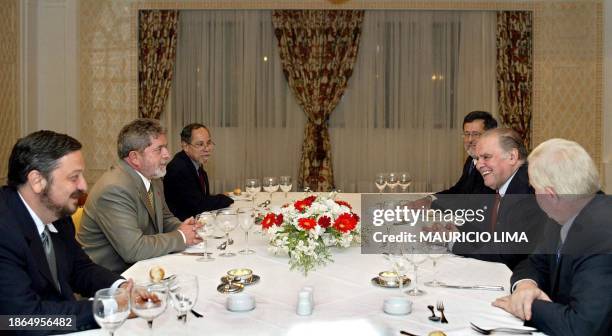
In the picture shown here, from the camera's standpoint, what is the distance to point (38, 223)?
2094 mm

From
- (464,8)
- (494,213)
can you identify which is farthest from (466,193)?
(464,8)

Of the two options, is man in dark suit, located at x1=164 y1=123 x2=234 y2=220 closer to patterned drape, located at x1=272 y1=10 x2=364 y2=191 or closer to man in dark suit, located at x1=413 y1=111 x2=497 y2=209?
man in dark suit, located at x1=413 y1=111 x2=497 y2=209

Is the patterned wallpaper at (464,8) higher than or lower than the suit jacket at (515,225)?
higher

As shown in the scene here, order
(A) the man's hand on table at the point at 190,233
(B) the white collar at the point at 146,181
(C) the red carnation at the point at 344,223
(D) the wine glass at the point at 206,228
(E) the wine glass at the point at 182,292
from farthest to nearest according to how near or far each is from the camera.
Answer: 1. (B) the white collar at the point at 146,181
2. (A) the man's hand on table at the point at 190,233
3. (D) the wine glass at the point at 206,228
4. (C) the red carnation at the point at 344,223
5. (E) the wine glass at the point at 182,292

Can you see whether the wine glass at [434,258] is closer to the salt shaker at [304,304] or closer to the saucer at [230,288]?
the salt shaker at [304,304]

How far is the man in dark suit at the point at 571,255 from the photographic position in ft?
5.59

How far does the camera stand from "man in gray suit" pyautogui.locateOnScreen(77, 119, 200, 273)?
2.78m

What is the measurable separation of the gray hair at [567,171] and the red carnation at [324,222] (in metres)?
0.85

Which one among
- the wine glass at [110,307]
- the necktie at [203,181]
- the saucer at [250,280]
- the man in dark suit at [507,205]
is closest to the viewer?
the wine glass at [110,307]

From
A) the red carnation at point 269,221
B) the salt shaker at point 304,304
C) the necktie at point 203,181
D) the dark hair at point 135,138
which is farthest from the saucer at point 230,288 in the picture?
the necktie at point 203,181

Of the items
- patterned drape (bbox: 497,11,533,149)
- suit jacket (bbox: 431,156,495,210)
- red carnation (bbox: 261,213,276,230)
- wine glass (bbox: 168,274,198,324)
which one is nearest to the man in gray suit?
red carnation (bbox: 261,213,276,230)

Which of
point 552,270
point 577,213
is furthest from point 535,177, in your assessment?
point 552,270

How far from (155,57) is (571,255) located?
6597 mm

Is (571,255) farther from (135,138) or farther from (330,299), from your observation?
(135,138)
